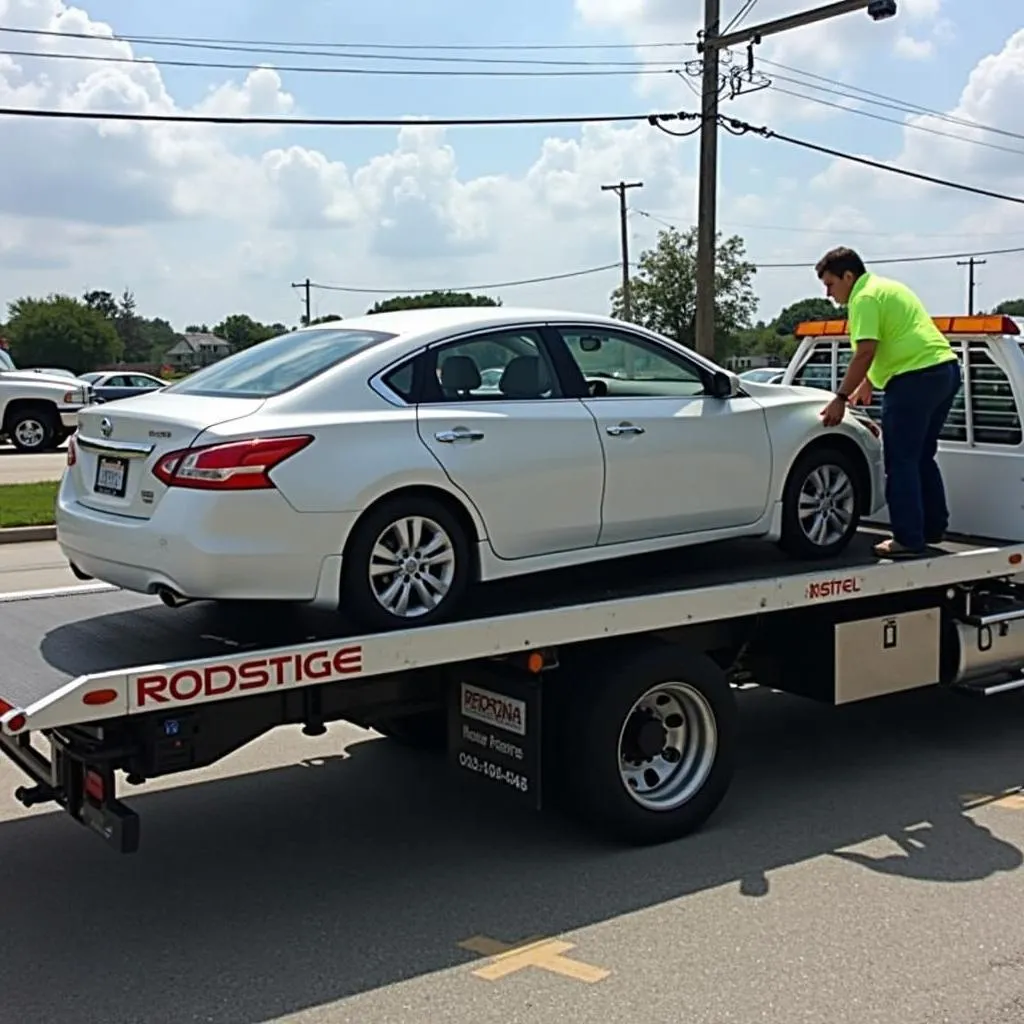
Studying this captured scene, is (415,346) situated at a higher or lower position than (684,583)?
higher

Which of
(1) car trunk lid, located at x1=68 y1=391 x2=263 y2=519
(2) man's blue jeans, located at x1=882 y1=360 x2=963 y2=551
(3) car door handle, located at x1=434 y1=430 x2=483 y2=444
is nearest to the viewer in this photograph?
(1) car trunk lid, located at x1=68 y1=391 x2=263 y2=519

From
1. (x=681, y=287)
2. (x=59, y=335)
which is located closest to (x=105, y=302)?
(x=59, y=335)

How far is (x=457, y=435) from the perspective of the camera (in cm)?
554

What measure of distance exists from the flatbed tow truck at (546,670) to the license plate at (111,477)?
539mm

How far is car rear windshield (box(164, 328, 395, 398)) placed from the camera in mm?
5582

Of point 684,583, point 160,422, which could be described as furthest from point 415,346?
point 684,583

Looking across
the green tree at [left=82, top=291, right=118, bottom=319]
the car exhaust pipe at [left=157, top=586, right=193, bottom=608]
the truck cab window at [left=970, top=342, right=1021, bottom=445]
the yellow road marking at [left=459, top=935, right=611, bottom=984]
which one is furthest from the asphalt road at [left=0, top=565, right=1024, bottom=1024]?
the green tree at [left=82, top=291, right=118, bottom=319]

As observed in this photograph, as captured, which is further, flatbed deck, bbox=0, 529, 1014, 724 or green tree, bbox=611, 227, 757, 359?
green tree, bbox=611, 227, 757, 359

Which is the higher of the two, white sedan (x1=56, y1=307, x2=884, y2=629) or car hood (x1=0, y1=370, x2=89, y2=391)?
car hood (x1=0, y1=370, x2=89, y2=391)

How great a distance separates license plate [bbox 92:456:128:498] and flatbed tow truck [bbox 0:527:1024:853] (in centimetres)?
54

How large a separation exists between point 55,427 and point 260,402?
21.4 meters

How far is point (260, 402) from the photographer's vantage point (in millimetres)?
5340

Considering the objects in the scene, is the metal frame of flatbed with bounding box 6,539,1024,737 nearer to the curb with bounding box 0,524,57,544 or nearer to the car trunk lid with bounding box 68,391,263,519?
the car trunk lid with bounding box 68,391,263,519

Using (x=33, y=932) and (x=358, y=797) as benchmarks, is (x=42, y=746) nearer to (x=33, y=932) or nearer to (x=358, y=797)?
(x=33, y=932)
